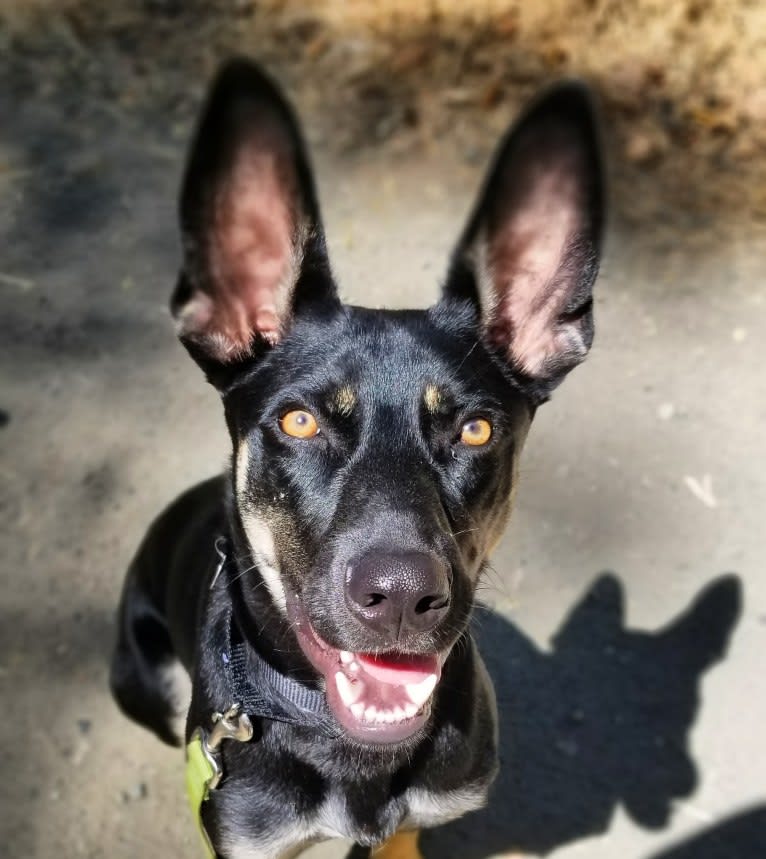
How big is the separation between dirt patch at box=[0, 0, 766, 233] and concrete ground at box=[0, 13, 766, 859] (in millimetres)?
234

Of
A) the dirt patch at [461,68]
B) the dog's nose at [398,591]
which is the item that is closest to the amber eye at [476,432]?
the dog's nose at [398,591]

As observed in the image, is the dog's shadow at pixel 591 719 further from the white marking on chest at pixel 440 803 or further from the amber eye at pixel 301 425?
the amber eye at pixel 301 425

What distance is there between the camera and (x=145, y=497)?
4.82 metres

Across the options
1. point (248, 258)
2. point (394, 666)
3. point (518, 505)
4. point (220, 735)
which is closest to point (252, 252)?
point (248, 258)

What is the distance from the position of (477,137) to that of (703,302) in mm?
1943

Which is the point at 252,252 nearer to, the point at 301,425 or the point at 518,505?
the point at 301,425

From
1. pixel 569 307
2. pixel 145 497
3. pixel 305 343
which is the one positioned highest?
pixel 569 307

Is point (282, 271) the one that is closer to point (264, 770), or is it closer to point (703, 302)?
point (264, 770)

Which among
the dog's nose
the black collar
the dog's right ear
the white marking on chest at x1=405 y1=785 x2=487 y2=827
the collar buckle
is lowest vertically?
the white marking on chest at x1=405 y1=785 x2=487 y2=827

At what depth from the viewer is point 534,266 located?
2.72 metres

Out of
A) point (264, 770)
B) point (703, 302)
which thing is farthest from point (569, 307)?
point (703, 302)

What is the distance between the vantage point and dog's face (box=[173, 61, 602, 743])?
2338 mm

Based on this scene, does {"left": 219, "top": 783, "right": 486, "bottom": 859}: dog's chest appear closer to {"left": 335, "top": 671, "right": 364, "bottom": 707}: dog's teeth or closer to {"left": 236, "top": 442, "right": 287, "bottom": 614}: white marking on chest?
{"left": 335, "top": 671, "right": 364, "bottom": 707}: dog's teeth

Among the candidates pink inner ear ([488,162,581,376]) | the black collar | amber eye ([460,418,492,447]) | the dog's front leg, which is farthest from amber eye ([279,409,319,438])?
the dog's front leg
